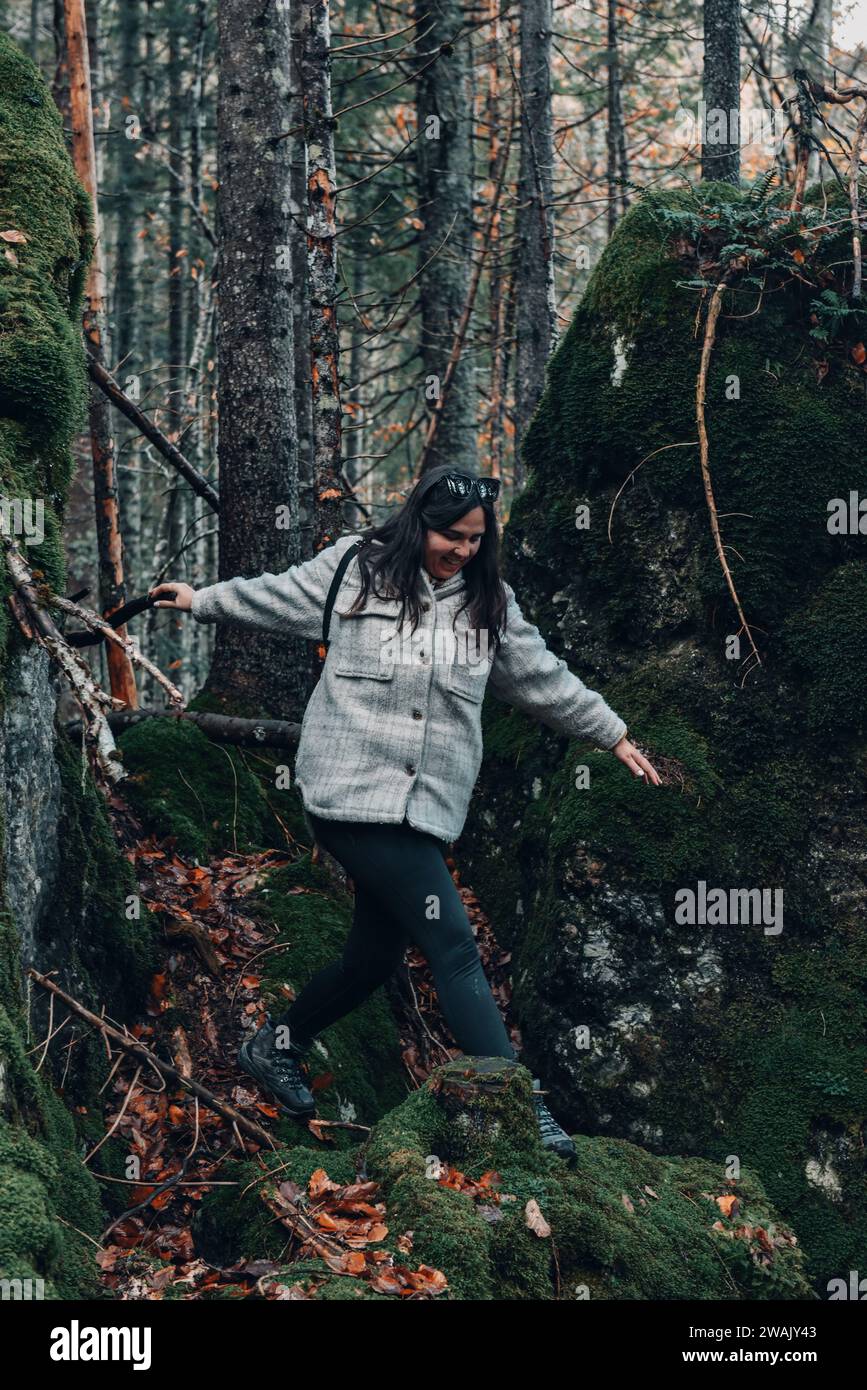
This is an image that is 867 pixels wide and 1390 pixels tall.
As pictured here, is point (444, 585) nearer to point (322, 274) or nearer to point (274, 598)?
point (274, 598)

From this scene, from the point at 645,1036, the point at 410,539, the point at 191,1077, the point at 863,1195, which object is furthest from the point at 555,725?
the point at 863,1195

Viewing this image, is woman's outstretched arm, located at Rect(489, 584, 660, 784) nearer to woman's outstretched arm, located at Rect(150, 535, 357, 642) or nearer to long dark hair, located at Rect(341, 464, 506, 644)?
long dark hair, located at Rect(341, 464, 506, 644)

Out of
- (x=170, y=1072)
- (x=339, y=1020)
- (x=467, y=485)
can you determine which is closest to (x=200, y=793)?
(x=339, y=1020)

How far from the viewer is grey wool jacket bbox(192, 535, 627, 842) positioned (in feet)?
14.2

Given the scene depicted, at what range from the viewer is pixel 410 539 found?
4.34m

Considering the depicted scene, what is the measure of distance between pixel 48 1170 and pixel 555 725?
8.10ft

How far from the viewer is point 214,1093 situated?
5.11 meters

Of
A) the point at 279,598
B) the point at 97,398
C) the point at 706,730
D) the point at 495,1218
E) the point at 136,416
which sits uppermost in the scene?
the point at 97,398

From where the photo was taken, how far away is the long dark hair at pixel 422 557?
430cm

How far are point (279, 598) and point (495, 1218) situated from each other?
2.33m

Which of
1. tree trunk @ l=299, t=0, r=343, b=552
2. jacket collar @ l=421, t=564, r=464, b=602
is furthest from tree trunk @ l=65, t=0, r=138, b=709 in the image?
jacket collar @ l=421, t=564, r=464, b=602

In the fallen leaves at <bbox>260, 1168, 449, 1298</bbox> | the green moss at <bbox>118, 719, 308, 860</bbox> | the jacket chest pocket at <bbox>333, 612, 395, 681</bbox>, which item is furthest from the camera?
the green moss at <bbox>118, 719, 308, 860</bbox>

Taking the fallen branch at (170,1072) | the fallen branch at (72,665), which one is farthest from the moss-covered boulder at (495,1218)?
the fallen branch at (72,665)

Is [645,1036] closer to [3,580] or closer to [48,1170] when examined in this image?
[48,1170]
